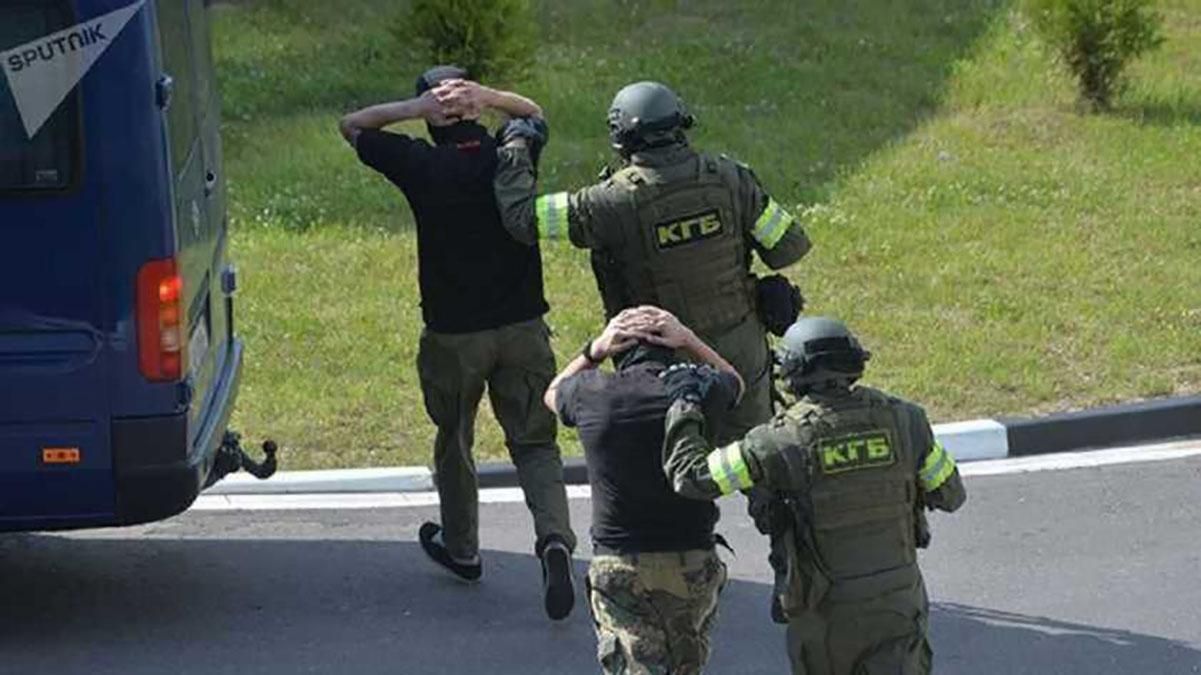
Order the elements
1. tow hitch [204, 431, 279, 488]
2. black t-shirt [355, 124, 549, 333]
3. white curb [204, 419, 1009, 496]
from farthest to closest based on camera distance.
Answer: white curb [204, 419, 1009, 496]
tow hitch [204, 431, 279, 488]
black t-shirt [355, 124, 549, 333]

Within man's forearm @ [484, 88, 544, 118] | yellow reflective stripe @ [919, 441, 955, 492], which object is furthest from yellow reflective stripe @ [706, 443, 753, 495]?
man's forearm @ [484, 88, 544, 118]

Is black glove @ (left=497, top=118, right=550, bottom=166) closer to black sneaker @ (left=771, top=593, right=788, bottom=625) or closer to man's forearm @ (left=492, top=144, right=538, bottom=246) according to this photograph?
man's forearm @ (left=492, top=144, right=538, bottom=246)

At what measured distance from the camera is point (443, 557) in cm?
864

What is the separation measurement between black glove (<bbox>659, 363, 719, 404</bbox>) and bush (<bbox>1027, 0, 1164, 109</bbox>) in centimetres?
957

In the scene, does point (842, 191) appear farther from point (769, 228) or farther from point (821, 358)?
point (821, 358)

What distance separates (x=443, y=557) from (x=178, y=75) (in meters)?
1.84

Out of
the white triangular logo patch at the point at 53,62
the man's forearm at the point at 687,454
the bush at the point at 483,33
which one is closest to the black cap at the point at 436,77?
the white triangular logo patch at the point at 53,62

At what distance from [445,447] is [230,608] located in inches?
34.8

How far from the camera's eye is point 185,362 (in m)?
7.77

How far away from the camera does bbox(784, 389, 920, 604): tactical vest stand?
618 cm

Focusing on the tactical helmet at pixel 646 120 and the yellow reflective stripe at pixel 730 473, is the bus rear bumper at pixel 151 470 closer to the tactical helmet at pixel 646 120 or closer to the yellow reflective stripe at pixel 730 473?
the tactical helmet at pixel 646 120

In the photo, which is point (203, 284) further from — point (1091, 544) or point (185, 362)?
point (1091, 544)

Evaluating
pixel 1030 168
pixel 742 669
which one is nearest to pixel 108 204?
pixel 742 669

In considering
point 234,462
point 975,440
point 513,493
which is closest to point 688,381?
point 234,462
